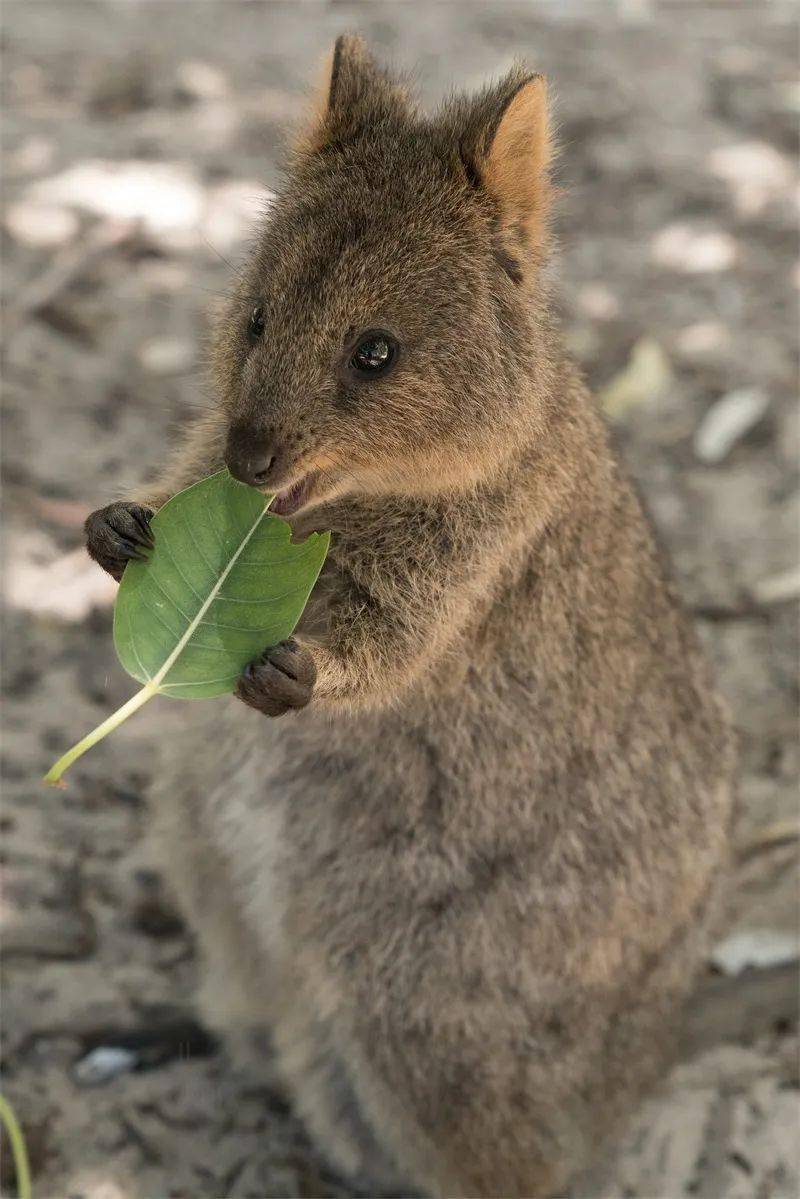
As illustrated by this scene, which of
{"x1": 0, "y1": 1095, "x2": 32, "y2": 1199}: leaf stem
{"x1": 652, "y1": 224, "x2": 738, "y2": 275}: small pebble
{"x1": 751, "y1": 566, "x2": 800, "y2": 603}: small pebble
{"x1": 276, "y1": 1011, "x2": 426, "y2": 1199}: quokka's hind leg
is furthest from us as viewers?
{"x1": 652, "y1": 224, "x2": 738, "y2": 275}: small pebble

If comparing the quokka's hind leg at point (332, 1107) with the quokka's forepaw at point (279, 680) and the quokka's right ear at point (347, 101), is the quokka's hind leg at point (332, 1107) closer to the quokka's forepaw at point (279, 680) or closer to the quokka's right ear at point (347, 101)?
the quokka's forepaw at point (279, 680)

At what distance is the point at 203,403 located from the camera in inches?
144

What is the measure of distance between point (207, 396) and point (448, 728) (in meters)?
0.98

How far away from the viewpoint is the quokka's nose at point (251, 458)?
2732 millimetres

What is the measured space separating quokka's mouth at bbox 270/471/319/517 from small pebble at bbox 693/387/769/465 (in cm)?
334

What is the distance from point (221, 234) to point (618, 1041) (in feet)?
13.8

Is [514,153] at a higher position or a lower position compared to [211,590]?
higher

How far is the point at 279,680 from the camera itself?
2.79 m

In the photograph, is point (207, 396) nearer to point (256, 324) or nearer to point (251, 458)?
point (256, 324)

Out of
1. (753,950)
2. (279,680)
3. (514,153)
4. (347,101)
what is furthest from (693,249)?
(279,680)

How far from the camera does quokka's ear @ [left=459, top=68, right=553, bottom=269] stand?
2.96 metres

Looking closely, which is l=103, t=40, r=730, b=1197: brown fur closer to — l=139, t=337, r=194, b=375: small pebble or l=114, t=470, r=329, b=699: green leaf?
l=114, t=470, r=329, b=699: green leaf

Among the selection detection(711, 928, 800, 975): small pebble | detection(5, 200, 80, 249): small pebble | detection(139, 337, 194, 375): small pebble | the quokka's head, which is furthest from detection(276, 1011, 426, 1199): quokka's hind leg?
detection(5, 200, 80, 249): small pebble

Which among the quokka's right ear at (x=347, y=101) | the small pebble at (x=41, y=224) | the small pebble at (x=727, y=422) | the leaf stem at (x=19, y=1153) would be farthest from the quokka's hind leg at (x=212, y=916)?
the small pebble at (x=41, y=224)
